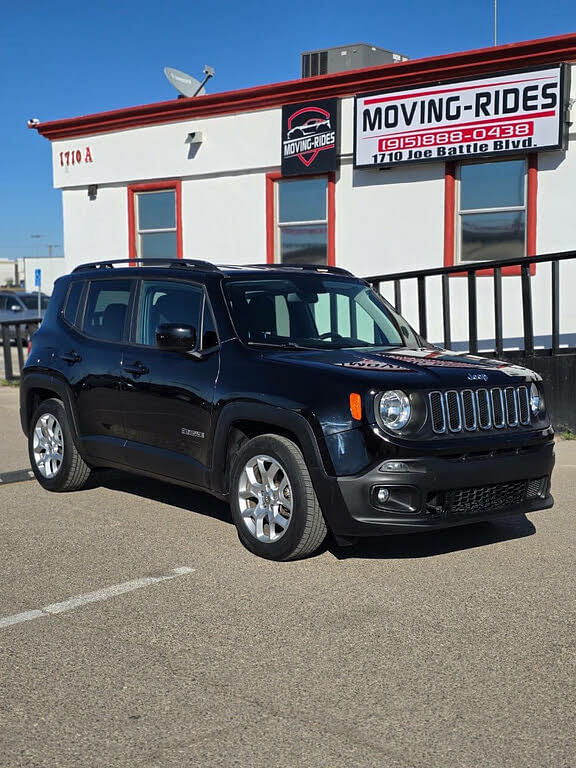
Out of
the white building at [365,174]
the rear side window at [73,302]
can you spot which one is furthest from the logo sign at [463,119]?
the rear side window at [73,302]

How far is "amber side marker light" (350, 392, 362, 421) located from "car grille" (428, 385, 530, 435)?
430 mm

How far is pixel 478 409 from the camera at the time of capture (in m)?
5.84

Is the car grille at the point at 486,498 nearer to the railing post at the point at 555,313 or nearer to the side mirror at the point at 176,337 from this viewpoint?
the side mirror at the point at 176,337

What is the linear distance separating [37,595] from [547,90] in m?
10.1

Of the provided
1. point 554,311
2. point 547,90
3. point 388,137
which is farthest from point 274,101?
point 554,311

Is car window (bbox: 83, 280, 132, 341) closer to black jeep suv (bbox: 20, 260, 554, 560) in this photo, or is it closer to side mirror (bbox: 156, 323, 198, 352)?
black jeep suv (bbox: 20, 260, 554, 560)

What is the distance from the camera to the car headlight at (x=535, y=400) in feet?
20.5

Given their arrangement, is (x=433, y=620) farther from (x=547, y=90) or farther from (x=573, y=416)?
(x=547, y=90)

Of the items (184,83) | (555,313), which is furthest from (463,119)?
(184,83)

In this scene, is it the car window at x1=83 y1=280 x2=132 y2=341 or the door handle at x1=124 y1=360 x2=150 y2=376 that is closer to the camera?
the door handle at x1=124 y1=360 x2=150 y2=376

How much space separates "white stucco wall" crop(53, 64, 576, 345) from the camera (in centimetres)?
1312

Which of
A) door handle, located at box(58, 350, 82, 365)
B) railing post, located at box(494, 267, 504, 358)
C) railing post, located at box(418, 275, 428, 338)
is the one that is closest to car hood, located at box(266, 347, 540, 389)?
door handle, located at box(58, 350, 82, 365)

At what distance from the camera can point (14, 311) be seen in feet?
100

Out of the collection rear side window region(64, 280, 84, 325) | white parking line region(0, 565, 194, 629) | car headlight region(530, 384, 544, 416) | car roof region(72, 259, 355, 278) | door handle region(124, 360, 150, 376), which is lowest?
white parking line region(0, 565, 194, 629)
